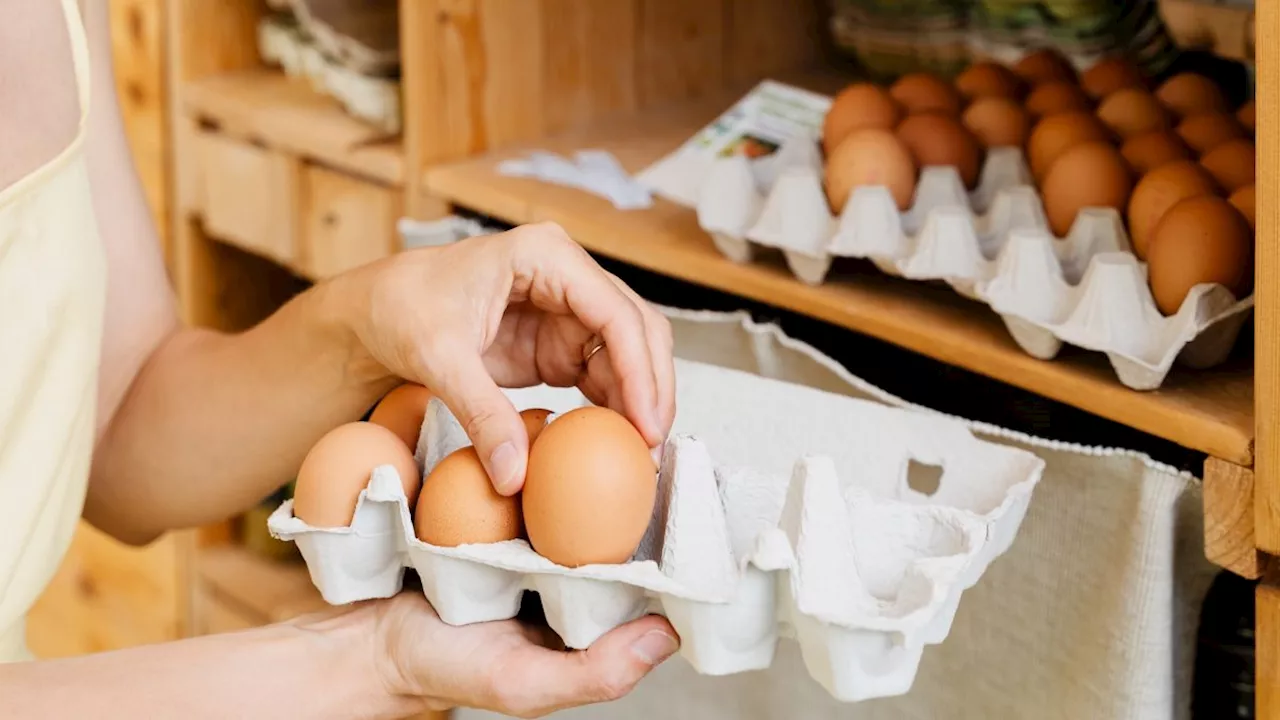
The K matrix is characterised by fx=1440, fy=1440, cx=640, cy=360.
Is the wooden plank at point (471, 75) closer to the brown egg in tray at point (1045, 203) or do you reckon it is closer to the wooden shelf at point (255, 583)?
the brown egg in tray at point (1045, 203)

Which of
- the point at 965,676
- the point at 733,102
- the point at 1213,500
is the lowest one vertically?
the point at 965,676

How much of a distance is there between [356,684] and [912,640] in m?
0.35

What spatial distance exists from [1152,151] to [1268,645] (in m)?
0.39

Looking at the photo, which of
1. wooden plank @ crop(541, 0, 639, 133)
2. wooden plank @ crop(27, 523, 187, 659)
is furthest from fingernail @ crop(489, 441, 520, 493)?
wooden plank @ crop(27, 523, 187, 659)

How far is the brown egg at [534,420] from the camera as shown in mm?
832

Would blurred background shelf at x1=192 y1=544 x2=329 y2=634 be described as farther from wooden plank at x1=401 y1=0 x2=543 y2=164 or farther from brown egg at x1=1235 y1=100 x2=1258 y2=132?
brown egg at x1=1235 y1=100 x2=1258 y2=132

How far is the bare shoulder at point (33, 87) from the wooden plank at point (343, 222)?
497mm

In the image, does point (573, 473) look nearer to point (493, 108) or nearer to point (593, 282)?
point (593, 282)

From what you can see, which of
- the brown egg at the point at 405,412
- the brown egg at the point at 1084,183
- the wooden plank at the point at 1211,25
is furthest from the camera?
the wooden plank at the point at 1211,25

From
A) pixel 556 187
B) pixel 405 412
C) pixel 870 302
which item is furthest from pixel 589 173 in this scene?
pixel 405 412

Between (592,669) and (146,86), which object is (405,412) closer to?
(592,669)

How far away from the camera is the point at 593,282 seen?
2.75 ft

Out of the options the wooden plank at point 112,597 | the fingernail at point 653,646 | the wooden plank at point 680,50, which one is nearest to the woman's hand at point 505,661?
the fingernail at point 653,646

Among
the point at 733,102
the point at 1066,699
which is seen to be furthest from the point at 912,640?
the point at 733,102
